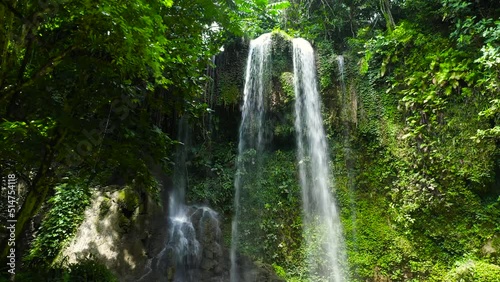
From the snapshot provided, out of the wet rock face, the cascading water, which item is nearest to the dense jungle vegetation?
the cascading water

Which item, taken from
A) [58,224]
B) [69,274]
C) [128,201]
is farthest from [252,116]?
[69,274]

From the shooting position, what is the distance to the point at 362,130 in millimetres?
9047

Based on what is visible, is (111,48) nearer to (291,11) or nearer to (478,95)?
(478,95)

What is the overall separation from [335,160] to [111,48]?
736cm

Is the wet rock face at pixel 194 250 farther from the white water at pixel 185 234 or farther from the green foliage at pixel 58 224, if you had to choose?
the green foliage at pixel 58 224

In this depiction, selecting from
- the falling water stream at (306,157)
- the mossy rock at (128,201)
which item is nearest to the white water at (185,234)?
the falling water stream at (306,157)

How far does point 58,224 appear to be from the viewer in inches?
277

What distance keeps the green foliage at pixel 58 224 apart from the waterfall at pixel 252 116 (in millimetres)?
4255

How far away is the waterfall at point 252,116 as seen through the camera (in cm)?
992

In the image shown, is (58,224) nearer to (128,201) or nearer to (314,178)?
(128,201)

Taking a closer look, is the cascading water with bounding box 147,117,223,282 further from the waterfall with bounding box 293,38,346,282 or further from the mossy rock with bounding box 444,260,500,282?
the mossy rock with bounding box 444,260,500,282

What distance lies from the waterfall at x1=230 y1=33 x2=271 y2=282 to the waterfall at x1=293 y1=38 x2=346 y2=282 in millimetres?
1077

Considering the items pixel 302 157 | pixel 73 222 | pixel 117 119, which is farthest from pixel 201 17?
pixel 302 157

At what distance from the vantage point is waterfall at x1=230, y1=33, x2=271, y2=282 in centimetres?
992
